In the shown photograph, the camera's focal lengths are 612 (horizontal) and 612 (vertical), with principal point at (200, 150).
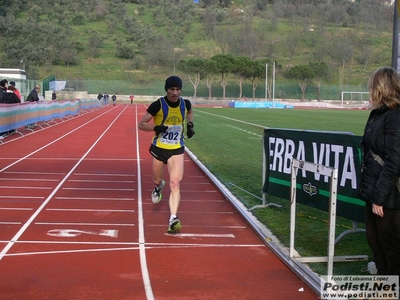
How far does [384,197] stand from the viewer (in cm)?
467

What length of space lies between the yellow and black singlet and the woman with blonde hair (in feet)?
11.2

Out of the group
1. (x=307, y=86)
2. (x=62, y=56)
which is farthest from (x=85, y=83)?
(x=307, y=86)

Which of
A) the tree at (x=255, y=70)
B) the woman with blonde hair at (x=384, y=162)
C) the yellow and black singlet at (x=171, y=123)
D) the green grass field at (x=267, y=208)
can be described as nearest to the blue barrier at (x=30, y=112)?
the green grass field at (x=267, y=208)

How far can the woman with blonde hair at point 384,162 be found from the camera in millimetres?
4660

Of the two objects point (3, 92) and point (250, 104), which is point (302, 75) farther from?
point (3, 92)

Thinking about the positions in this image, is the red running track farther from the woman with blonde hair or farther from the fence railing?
the fence railing

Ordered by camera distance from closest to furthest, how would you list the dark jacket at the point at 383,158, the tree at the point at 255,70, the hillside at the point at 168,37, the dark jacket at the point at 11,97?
the dark jacket at the point at 383,158 < the dark jacket at the point at 11,97 < the tree at the point at 255,70 < the hillside at the point at 168,37

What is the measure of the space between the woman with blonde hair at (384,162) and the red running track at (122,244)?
0.95 m

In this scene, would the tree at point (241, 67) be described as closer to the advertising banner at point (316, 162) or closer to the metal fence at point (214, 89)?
the metal fence at point (214, 89)

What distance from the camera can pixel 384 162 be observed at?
15.4 ft

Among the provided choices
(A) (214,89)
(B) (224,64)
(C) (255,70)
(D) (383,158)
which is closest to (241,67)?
(C) (255,70)

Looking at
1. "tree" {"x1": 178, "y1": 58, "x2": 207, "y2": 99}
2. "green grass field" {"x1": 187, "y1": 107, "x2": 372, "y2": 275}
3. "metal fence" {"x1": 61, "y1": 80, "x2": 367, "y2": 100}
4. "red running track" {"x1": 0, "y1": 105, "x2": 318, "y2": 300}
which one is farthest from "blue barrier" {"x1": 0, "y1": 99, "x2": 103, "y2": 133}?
"tree" {"x1": 178, "y1": 58, "x2": 207, "y2": 99}

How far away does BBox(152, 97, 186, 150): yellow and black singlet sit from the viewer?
793cm

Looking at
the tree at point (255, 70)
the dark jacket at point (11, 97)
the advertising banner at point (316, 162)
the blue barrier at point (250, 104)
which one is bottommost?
the blue barrier at point (250, 104)
